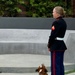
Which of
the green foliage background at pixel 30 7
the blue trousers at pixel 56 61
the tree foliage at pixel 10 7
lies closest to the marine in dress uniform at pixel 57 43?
the blue trousers at pixel 56 61

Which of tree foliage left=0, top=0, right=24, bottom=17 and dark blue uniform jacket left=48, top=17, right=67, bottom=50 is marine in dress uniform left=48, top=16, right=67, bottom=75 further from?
tree foliage left=0, top=0, right=24, bottom=17

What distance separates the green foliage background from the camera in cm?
1206

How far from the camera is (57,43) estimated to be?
6.20 m

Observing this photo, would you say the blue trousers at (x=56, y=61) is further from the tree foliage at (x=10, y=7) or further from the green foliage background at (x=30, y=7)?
the tree foliage at (x=10, y=7)

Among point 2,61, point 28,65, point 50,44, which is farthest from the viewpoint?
point 2,61

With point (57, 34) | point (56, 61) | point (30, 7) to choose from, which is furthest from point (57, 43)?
point (30, 7)

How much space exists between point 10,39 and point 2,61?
182 cm

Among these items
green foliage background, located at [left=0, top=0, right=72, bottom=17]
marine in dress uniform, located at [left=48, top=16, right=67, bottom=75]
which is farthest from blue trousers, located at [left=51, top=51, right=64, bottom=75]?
green foliage background, located at [left=0, top=0, right=72, bottom=17]

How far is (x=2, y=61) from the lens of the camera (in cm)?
891

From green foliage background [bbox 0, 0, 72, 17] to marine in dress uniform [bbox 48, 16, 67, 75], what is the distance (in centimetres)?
584

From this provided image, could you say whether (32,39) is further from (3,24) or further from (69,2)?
(69,2)

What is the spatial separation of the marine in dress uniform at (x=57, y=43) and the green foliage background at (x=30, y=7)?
5838 millimetres

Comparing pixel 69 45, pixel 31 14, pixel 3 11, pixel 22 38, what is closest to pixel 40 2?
pixel 31 14

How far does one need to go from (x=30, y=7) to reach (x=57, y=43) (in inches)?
249
